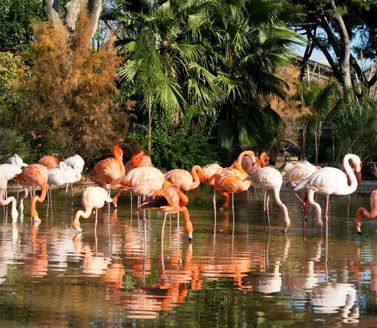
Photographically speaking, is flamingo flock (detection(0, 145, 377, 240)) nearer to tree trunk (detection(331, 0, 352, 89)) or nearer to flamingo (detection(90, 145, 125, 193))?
flamingo (detection(90, 145, 125, 193))

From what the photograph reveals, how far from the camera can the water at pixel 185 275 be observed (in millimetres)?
6426

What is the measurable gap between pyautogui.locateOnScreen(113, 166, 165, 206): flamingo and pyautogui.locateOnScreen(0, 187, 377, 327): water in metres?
0.55

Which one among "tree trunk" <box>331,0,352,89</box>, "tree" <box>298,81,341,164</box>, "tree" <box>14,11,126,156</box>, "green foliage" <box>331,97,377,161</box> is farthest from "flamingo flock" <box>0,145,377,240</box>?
"tree trunk" <box>331,0,352,89</box>

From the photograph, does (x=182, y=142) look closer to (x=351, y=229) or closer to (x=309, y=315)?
(x=351, y=229)

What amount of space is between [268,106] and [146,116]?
3500mm

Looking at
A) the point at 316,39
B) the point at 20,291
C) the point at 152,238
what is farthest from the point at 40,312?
the point at 316,39

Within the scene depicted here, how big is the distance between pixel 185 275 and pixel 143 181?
11.1 ft

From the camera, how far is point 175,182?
13078 millimetres

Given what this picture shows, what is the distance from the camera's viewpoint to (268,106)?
87.0ft

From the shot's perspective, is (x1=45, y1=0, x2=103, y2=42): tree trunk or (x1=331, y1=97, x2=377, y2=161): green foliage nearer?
(x1=45, y1=0, x2=103, y2=42): tree trunk

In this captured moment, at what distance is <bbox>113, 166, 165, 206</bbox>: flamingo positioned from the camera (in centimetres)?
1132

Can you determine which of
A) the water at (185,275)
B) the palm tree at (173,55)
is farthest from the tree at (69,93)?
the water at (185,275)

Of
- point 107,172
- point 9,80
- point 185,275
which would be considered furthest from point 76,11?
point 185,275

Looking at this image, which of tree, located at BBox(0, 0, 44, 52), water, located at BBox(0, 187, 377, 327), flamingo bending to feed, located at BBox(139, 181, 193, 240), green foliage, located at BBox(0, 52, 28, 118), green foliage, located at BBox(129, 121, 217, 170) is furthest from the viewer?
tree, located at BBox(0, 0, 44, 52)
